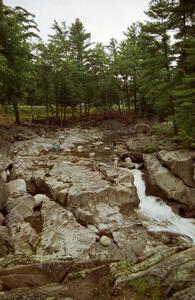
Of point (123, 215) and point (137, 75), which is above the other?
point (137, 75)

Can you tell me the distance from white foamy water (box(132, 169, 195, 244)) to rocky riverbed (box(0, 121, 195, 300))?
57mm

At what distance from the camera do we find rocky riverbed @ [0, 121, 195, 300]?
7.25 meters

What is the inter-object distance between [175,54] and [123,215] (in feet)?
44.8

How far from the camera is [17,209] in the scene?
44.2 feet

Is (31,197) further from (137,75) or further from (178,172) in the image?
(137,75)

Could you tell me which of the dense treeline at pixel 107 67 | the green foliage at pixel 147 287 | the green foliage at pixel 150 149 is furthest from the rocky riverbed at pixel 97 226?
the dense treeline at pixel 107 67

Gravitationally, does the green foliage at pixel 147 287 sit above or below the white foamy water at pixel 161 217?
above

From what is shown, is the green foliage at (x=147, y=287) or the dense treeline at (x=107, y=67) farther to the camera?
the dense treeline at (x=107, y=67)

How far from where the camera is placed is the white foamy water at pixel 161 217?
45.9ft

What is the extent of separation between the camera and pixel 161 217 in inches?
595

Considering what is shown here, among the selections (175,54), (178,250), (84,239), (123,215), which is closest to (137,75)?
(175,54)

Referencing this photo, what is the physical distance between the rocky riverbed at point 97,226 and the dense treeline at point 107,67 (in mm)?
4524

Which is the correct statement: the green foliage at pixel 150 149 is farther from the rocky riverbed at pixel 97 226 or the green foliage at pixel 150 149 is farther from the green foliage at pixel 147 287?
the green foliage at pixel 147 287

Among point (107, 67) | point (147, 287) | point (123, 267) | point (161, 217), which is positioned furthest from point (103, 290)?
point (107, 67)
